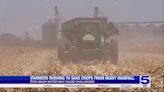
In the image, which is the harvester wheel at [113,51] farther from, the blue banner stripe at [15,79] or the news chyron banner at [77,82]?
Answer: the blue banner stripe at [15,79]

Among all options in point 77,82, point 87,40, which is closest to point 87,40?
point 87,40

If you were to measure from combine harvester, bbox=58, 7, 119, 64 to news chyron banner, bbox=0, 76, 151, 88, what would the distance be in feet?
22.6

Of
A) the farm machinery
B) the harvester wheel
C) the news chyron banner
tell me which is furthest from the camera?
the harvester wheel

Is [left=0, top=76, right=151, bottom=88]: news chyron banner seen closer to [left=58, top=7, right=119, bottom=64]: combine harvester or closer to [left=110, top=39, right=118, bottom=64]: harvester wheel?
[left=58, top=7, right=119, bottom=64]: combine harvester

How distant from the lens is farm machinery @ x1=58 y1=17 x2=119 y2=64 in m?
15.9

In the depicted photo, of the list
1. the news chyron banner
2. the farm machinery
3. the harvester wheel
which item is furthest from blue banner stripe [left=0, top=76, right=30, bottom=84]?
the harvester wheel

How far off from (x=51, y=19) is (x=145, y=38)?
36.2 feet

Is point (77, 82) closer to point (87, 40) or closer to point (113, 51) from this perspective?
point (87, 40)

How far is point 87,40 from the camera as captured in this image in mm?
15953

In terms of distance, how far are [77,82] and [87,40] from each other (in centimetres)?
723

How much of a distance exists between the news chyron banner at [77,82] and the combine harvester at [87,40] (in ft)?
22.6

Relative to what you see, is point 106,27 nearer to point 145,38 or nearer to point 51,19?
point 51,19

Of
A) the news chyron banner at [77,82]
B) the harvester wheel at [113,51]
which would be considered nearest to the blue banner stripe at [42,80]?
the news chyron banner at [77,82]

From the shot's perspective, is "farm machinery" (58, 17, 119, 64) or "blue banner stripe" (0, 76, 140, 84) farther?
"farm machinery" (58, 17, 119, 64)
